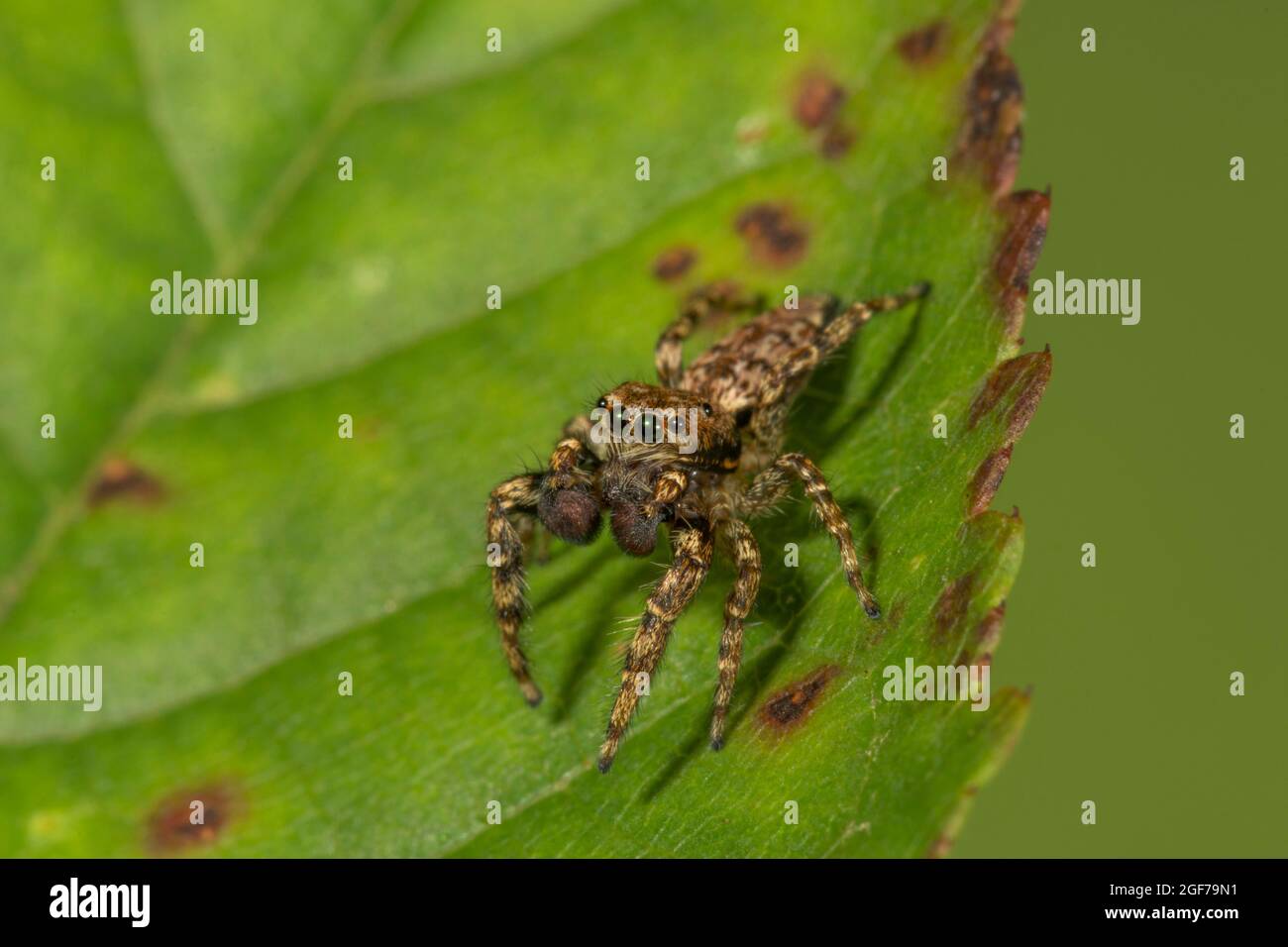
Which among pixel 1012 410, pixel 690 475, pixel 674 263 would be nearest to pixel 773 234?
pixel 674 263

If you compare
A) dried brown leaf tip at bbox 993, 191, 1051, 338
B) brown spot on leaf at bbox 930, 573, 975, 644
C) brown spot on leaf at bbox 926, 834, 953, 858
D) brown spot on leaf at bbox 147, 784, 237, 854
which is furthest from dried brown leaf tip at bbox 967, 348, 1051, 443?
brown spot on leaf at bbox 147, 784, 237, 854

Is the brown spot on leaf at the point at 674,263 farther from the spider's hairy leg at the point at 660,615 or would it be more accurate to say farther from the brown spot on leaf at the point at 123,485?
the brown spot on leaf at the point at 123,485

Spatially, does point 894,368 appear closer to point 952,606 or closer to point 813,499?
point 813,499

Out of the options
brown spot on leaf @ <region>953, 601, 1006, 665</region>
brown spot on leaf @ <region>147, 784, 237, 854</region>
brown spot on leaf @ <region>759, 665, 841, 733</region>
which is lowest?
brown spot on leaf @ <region>147, 784, 237, 854</region>

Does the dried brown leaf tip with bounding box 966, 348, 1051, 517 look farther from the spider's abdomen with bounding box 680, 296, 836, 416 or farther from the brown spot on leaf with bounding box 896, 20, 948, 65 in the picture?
the brown spot on leaf with bounding box 896, 20, 948, 65

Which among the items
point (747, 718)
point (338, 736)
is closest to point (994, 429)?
point (747, 718)
